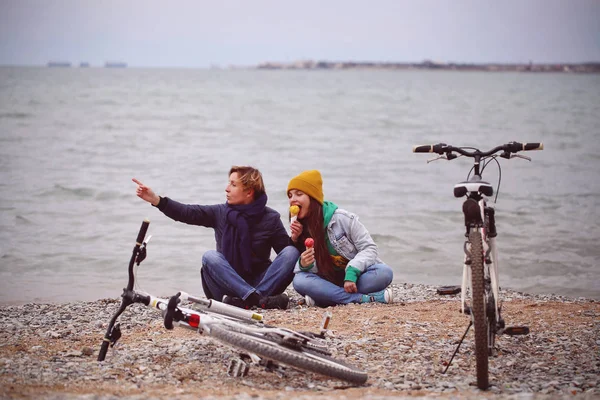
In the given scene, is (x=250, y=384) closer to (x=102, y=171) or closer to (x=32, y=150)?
(x=102, y=171)

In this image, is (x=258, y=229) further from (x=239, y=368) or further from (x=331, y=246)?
(x=239, y=368)

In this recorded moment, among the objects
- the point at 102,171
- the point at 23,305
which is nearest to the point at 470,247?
the point at 23,305

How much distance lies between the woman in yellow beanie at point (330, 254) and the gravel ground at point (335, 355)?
214 millimetres

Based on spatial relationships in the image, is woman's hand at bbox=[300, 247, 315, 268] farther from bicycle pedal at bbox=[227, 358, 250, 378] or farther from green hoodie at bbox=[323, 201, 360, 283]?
bicycle pedal at bbox=[227, 358, 250, 378]

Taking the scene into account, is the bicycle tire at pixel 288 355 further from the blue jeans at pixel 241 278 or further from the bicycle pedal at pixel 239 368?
the blue jeans at pixel 241 278

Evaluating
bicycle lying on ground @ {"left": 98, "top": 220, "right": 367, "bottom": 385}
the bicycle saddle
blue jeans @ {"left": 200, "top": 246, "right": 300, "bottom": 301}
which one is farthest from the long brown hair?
the bicycle saddle

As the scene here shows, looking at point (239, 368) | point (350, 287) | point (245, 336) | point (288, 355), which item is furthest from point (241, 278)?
point (288, 355)

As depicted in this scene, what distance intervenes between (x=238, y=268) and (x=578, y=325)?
136 inches

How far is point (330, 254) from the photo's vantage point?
764cm

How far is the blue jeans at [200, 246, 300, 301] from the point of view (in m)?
7.39

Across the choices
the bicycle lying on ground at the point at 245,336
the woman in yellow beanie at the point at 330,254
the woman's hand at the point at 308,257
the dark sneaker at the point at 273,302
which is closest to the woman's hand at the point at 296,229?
the woman in yellow beanie at the point at 330,254

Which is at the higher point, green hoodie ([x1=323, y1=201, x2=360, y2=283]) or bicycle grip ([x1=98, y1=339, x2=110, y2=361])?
green hoodie ([x1=323, y1=201, x2=360, y2=283])

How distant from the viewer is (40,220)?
48.7 feet

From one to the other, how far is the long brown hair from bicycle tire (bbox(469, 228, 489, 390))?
2.57 m
